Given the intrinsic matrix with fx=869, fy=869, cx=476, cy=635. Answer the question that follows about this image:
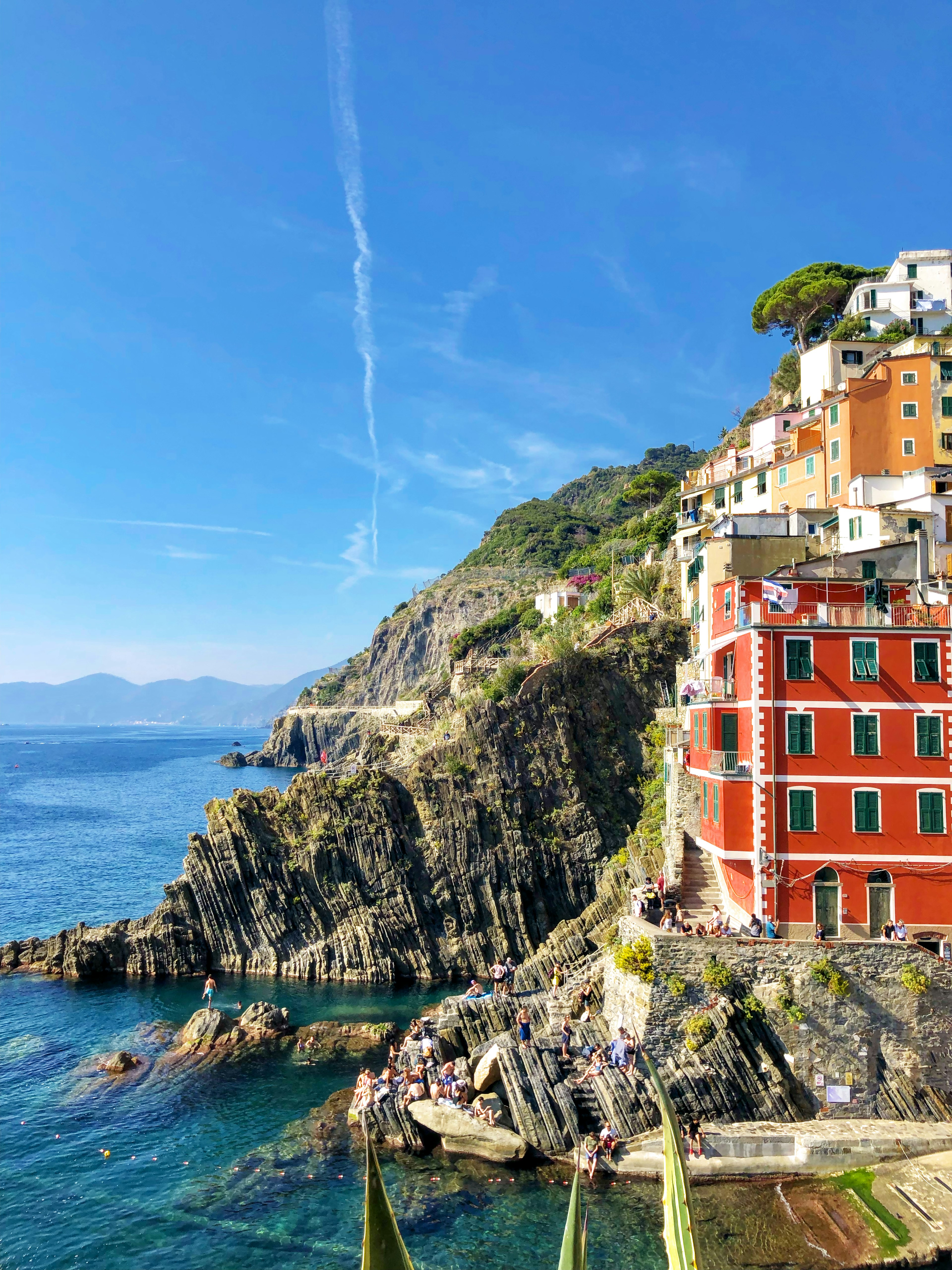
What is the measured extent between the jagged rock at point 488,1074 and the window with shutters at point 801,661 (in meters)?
14.6

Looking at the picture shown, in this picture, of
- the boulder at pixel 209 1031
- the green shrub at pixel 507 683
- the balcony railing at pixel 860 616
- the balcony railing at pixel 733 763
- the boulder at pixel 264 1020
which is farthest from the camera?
the green shrub at pixel 507 683

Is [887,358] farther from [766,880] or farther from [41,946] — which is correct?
[41,946]

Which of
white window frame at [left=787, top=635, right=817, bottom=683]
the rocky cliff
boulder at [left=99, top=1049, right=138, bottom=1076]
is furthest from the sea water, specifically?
white window frame at [left=787, top=635, right=817, bottom=683]

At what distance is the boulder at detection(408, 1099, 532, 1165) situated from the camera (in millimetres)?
23594

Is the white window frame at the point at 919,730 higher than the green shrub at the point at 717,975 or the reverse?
higher

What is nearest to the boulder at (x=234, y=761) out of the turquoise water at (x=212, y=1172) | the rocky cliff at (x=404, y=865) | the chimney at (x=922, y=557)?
the rocky cliff at (x=404, y=865)

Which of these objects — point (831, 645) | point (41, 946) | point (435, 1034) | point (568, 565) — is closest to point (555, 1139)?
point (435, 1034)

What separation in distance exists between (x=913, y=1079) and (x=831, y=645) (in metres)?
12.5

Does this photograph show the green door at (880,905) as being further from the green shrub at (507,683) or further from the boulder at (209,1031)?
the green shrub at (507,683)

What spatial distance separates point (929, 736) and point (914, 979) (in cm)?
698

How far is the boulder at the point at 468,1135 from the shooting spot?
23594 millimetres

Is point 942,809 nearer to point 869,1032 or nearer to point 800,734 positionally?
point 800,734

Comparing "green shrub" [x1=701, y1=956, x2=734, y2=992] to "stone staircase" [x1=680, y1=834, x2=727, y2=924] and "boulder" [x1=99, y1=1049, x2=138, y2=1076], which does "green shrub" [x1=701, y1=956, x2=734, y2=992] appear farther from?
"boulder" [x1=99, y1=1049, x2=138, y2=1076]

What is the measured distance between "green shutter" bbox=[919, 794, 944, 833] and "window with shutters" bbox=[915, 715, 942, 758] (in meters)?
1.19
